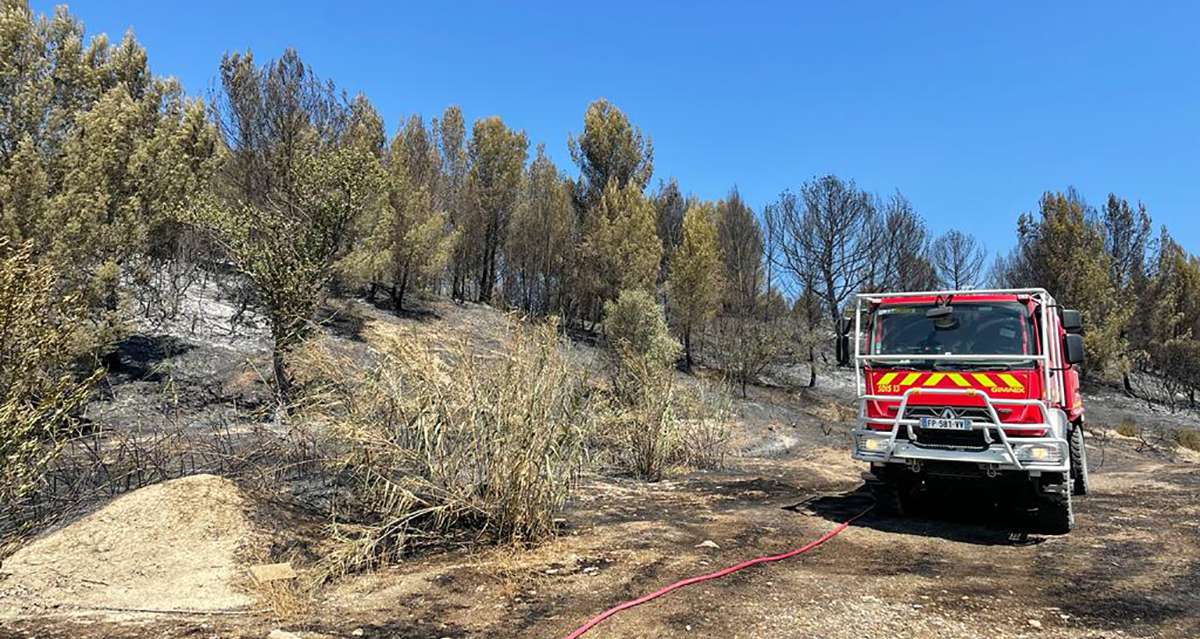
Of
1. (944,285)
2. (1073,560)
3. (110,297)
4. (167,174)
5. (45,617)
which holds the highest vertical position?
A: (944,285)

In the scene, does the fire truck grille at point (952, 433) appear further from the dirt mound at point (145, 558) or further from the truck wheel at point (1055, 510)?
the dirt mound at point (145, 558)

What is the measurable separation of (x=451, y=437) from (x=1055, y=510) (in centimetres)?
606

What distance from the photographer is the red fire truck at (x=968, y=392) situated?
674 cm

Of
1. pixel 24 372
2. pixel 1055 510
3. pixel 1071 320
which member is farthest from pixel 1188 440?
pixel 24 372

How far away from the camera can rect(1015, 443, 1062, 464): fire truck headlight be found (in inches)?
260

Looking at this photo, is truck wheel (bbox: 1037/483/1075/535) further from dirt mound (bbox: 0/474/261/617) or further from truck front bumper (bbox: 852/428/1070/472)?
dirt mound (bbox: 0/474/261/617)

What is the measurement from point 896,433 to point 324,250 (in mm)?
12556

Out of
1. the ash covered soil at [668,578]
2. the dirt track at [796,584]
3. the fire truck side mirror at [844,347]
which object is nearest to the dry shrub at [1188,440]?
the ash covered soil at [668,578]

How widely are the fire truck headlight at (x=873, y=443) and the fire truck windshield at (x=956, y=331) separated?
0.96 metres

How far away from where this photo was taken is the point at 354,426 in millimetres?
6266

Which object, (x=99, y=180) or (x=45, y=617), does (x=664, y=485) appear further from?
(x=99, y=180)

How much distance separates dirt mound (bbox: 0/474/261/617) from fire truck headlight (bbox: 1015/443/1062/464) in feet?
22.2

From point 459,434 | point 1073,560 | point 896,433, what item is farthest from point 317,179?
point 1073,560

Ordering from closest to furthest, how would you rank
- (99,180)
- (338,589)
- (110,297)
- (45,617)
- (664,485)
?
(45,617) → (338,589) → (664,485) → (99,180) → (110,297)
